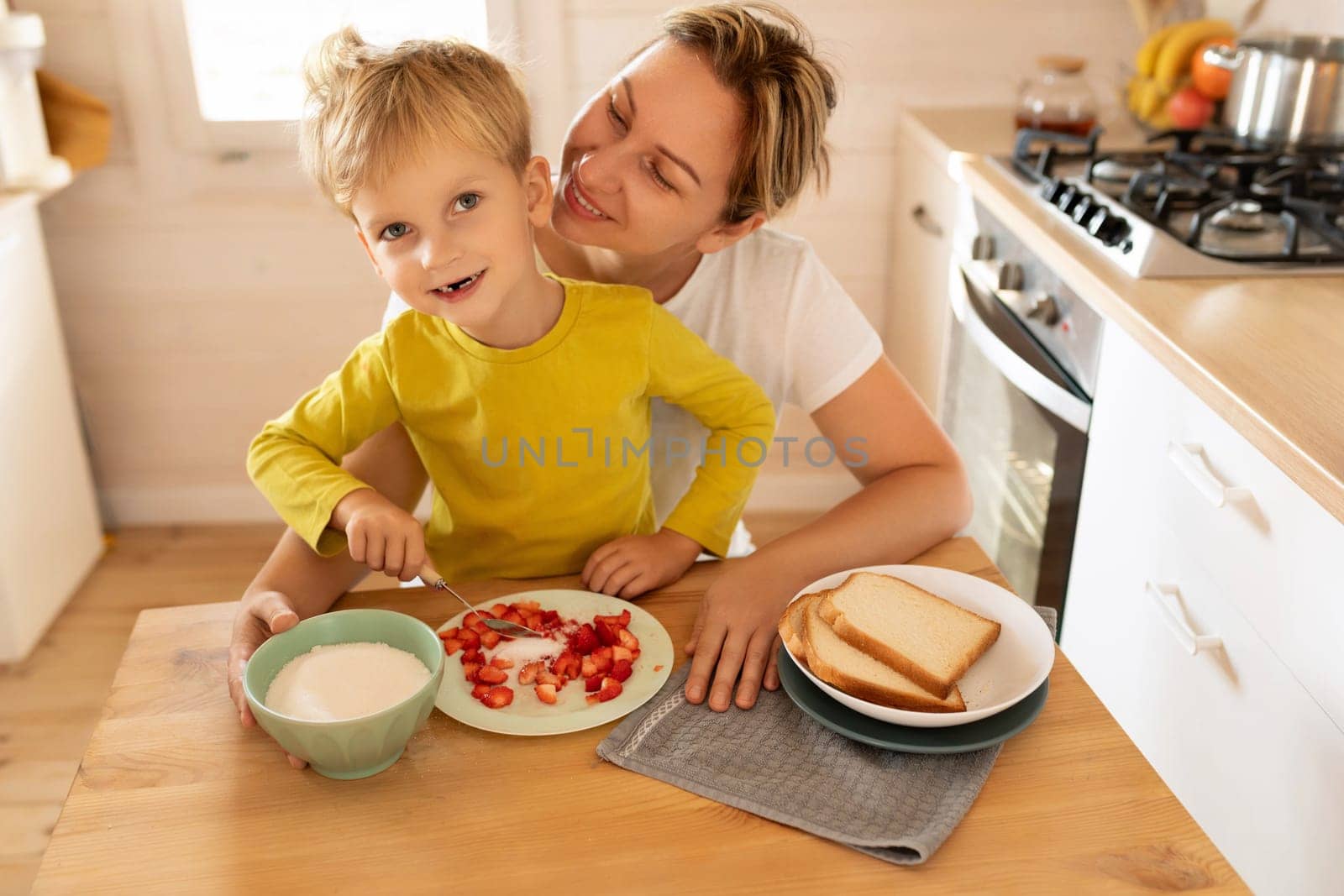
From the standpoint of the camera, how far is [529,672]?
0.98 meters

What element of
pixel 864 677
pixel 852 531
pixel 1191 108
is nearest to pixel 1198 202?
pixel 1191 108

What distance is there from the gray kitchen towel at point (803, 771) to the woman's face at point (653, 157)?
580 millimetres

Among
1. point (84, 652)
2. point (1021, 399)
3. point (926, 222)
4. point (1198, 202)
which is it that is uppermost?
point (1198, 202)

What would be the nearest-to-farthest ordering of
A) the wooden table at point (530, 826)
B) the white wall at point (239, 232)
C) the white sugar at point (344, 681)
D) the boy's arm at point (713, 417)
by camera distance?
the wooden table at point (530, 826) → the white sugar at point (344, 681) → the boy's arm at point (713, 417) → the white wall at point (239, 232)

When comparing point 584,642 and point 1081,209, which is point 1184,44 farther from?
point 584,642

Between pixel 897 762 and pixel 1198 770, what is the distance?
2.38ft

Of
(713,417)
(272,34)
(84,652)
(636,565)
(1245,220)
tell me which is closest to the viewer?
(636,565)

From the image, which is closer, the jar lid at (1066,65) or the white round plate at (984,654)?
the white round plate at (984,654)

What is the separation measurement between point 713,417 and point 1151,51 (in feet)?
5.31

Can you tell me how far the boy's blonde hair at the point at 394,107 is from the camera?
3.51 feet

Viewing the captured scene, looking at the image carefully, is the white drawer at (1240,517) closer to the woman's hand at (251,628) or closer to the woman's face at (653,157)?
the woman's face at (653,157)

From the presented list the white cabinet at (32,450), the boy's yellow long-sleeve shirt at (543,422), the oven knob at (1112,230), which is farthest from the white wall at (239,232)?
the boy's yellow long-sleeve shirt at (543,422)

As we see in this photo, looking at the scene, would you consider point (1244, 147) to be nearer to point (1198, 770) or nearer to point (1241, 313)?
point (1241, 313)

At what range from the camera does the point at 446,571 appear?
1.34 meters
